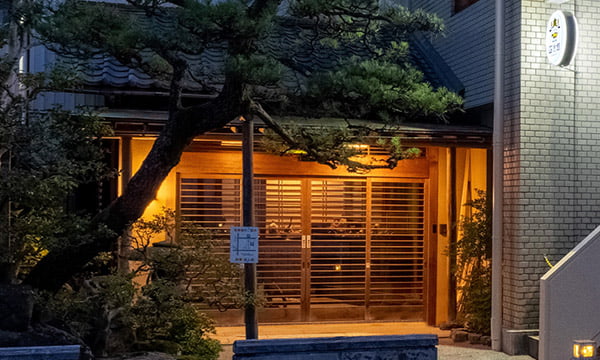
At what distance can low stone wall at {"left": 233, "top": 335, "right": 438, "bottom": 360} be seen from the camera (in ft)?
24.8

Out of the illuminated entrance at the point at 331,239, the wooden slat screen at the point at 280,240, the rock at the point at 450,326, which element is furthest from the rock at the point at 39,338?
the rock at the point at 450,326

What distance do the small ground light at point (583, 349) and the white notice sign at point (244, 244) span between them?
484 cm

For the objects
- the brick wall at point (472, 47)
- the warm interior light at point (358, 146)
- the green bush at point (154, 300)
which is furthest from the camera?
the brick wall at point (472, 47)

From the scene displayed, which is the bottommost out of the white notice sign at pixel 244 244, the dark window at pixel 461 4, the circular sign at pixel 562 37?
the white notice sign at pixel 244 244

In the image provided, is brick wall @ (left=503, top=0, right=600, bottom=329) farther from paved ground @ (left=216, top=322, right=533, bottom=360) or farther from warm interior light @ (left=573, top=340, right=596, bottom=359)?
warm interior light @ (left=573, top=340, right=596, bottom=359)

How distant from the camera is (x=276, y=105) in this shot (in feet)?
37.6

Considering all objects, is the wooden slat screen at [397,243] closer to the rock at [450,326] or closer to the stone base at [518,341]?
the rock at [450,326]

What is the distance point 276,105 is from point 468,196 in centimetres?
504

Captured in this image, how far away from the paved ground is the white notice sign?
269 cm

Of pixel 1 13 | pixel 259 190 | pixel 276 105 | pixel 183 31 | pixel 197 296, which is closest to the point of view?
pixel 183 31

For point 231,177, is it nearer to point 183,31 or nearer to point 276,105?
point 276,105

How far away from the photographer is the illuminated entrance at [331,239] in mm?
13492

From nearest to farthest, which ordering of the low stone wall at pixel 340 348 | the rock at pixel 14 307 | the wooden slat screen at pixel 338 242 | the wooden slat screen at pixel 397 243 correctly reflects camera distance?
the low stone wall at pixel 340 348 < the rock at pixel 14 307 < the wooden slat screen at pixel 338 242 < the wooden slat screen at pixel 397 243

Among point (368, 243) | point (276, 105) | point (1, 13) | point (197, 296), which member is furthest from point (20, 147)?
point (368, 243)
